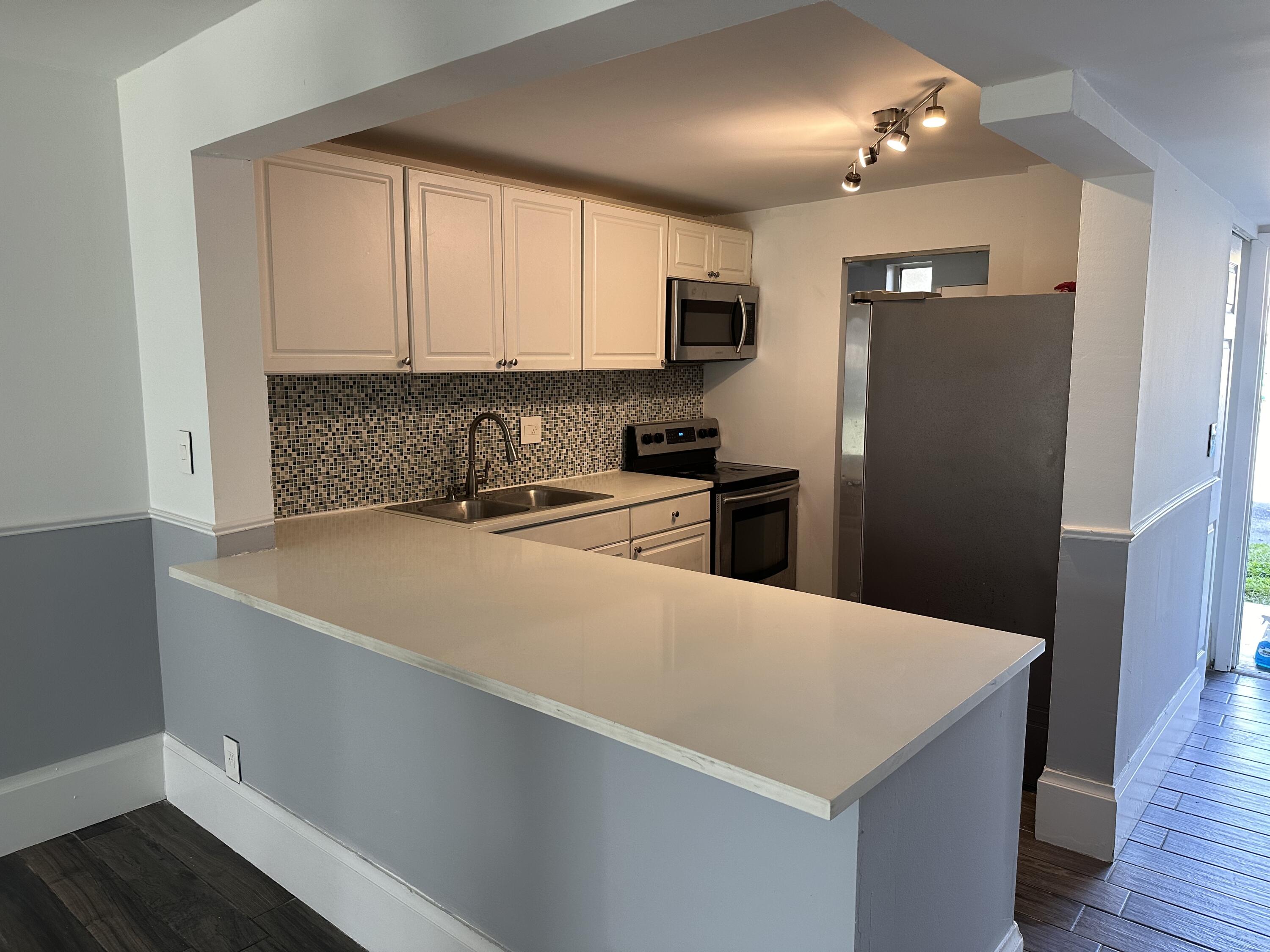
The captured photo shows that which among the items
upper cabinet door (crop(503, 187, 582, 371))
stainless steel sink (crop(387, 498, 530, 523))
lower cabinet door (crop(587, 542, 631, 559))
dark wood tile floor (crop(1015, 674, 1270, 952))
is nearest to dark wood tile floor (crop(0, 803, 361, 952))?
stainless steel sink (crop(387, 498, 530, 523))

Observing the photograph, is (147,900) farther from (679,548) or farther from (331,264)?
(679,548)

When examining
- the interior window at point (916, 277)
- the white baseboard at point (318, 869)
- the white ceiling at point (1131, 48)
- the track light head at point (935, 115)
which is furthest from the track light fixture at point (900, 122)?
the interior window at point (916, 277)

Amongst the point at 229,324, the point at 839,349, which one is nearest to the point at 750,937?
the point at 229,324

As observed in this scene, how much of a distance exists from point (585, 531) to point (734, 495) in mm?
990

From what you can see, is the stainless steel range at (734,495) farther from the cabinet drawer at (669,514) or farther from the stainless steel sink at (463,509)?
the stainless steel sink at (463,509)

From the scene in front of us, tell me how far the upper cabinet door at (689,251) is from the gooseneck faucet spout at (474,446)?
1.18 meters

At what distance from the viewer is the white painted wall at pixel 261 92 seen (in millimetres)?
1479

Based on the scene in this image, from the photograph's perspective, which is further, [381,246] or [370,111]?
[381,246]

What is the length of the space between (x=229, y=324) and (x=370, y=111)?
80 cm

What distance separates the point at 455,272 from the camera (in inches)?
124

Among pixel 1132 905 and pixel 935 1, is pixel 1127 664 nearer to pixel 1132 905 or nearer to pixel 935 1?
pixel 1132 905

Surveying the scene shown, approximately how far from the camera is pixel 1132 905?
2.29 m

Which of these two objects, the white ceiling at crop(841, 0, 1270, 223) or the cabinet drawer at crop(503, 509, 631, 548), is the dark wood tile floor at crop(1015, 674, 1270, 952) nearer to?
the cabinet drawer at crop(503, 509, 631, 548)

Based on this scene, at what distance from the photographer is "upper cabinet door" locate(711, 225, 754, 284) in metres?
4.38
